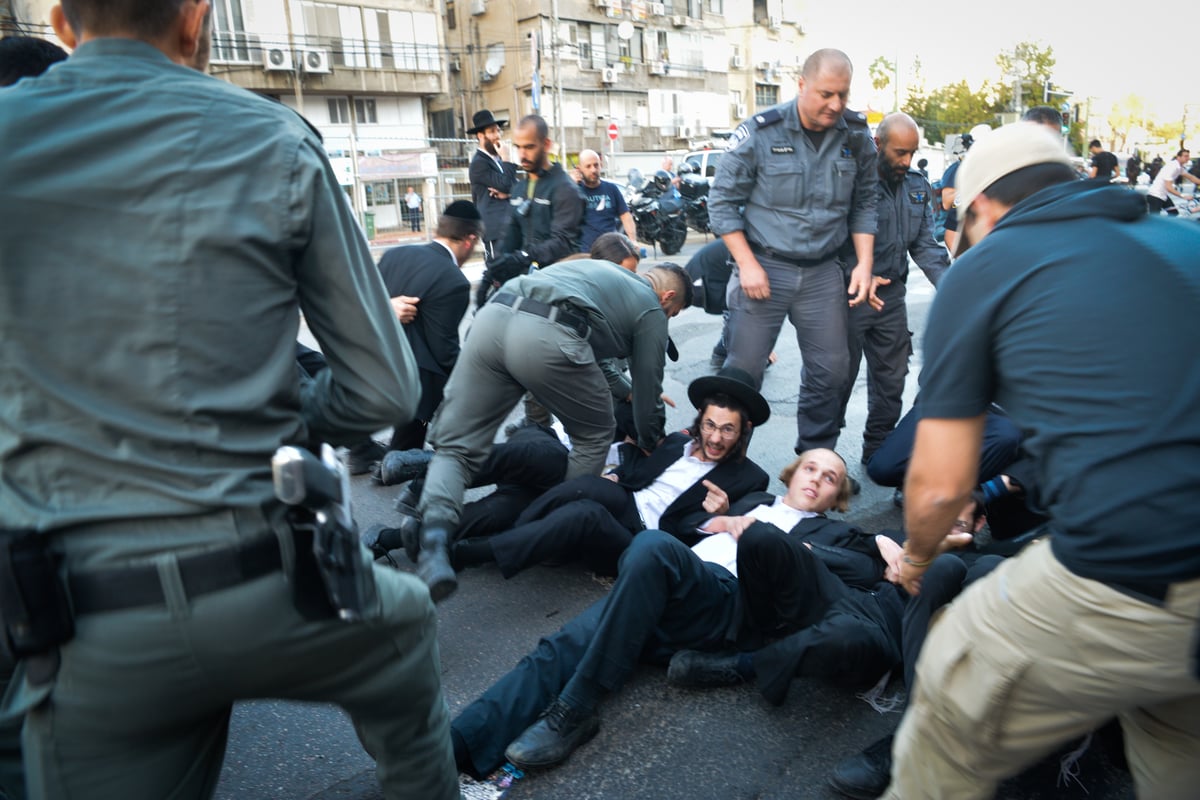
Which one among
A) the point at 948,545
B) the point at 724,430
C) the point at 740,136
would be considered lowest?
the point at 948,545

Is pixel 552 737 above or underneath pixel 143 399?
underneath

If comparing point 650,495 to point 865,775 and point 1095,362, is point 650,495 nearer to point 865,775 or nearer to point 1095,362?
point 865,775

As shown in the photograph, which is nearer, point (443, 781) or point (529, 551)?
point (443, 781)

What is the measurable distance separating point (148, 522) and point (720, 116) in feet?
174

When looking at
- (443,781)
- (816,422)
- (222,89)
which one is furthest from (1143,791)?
(816,422)

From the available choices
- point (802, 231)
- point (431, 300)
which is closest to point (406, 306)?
point (431, 300)

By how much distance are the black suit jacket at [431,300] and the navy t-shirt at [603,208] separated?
2681mm

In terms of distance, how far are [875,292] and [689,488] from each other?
191 centimetres

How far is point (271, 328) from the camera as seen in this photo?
53.7 inches

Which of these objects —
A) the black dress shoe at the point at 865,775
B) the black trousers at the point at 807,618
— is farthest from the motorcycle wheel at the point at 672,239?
the black dress shoe at the point at 865,775

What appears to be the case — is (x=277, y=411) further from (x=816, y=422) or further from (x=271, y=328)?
(x=816, y=422)

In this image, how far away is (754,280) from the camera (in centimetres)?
455

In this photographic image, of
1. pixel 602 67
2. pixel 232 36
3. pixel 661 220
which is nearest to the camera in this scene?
pixel 661 220

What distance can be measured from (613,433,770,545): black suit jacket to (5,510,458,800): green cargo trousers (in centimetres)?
240
